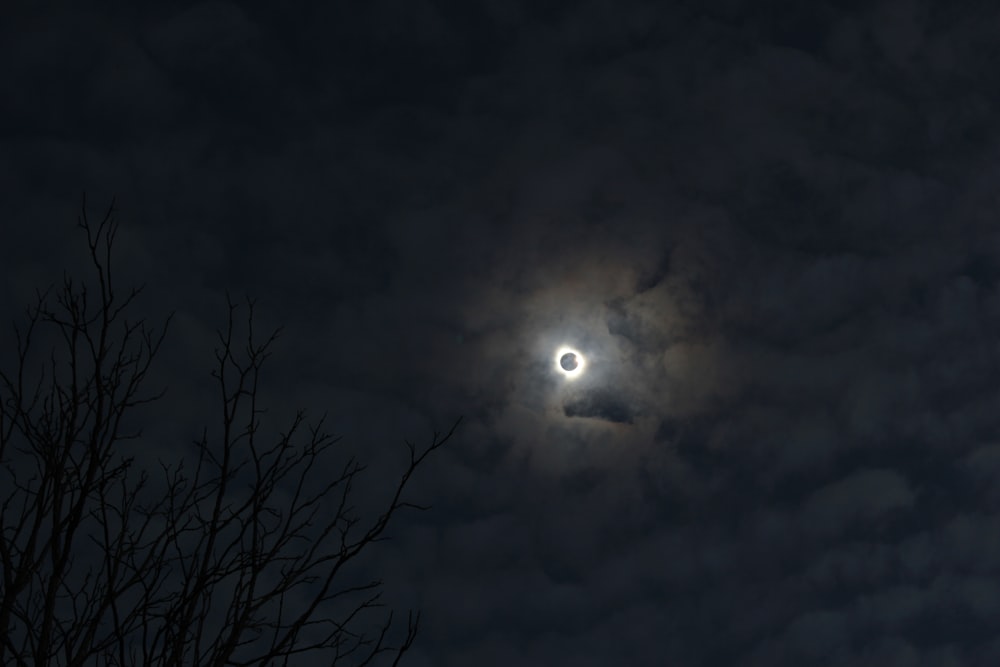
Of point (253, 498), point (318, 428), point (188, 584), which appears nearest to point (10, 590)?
point (188, 584)

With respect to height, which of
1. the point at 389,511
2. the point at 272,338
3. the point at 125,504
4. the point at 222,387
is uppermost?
the point at 272,338

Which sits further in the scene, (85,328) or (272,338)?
(272,338)

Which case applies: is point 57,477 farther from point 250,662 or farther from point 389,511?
point 389,511

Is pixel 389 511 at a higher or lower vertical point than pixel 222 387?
lower

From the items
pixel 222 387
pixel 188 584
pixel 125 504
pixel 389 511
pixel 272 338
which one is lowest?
pixel 188 584

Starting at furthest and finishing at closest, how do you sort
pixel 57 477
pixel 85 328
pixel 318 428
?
pixel 318 428 < pixel 85 328 < pixel 57 477

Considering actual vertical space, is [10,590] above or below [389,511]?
below

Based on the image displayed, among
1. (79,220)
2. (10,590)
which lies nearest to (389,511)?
(10,590)

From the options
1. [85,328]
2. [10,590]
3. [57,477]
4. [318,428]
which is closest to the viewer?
[10,590]

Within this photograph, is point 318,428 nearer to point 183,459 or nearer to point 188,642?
point 183,459
